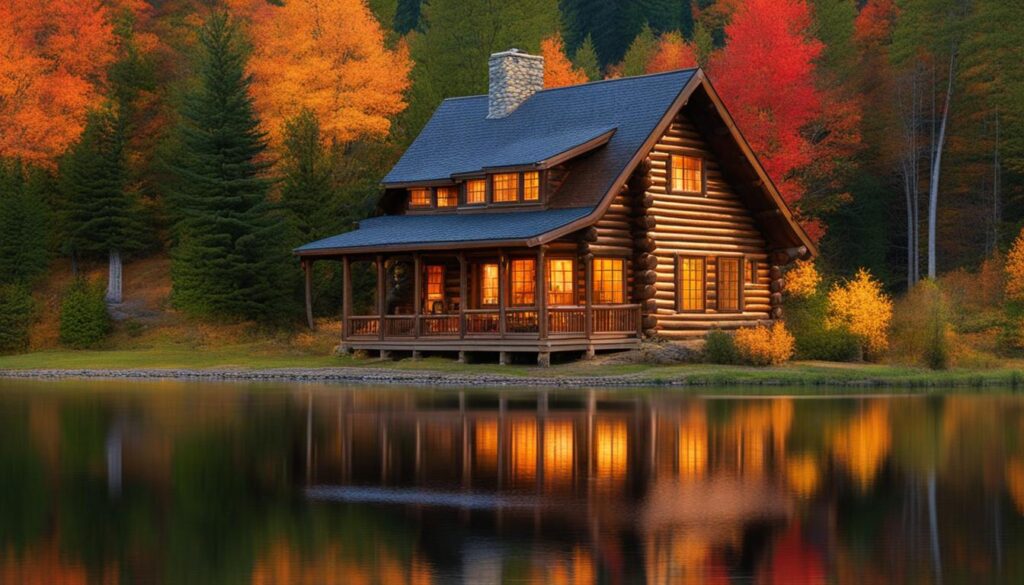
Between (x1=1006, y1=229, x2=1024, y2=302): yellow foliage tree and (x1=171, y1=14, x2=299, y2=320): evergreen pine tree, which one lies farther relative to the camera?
(x1=171, y1=14, x2=299, y2=320): evergreen pine tree

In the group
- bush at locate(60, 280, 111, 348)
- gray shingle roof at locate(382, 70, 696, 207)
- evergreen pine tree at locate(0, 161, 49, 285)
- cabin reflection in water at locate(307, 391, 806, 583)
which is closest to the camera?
cabin reflection in water at locate(307, 391, 806, 583)

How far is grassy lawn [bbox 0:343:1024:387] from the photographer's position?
3591cm

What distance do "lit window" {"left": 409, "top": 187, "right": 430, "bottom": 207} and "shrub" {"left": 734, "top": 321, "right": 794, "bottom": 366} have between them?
13.0m

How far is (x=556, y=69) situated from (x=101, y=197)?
2374cm

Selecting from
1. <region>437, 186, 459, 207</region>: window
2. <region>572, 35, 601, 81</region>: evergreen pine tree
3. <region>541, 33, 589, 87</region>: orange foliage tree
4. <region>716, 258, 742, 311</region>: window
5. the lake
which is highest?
<region>572, 35, 601, 81</region>: evergreen pine tree

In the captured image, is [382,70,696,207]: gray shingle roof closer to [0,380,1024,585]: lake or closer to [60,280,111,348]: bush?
[60,280,111,348]: bush

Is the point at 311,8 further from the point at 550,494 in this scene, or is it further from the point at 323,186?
the point at 550,494

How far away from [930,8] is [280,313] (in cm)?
3201

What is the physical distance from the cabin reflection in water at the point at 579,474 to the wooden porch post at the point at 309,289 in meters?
19.4

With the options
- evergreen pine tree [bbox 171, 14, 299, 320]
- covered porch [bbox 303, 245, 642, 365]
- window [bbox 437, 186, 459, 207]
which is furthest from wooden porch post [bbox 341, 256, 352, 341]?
evergreen pine tree [bbox 171, 14, 299, 320]

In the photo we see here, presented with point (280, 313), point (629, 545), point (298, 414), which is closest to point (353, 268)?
point (280, 313)

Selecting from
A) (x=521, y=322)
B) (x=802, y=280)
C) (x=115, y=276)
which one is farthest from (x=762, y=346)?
(x=115, y=276)

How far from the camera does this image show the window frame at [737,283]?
4619cm

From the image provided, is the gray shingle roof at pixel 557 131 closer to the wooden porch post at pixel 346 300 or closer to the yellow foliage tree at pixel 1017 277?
the wooden porch post at pixel 346 300
